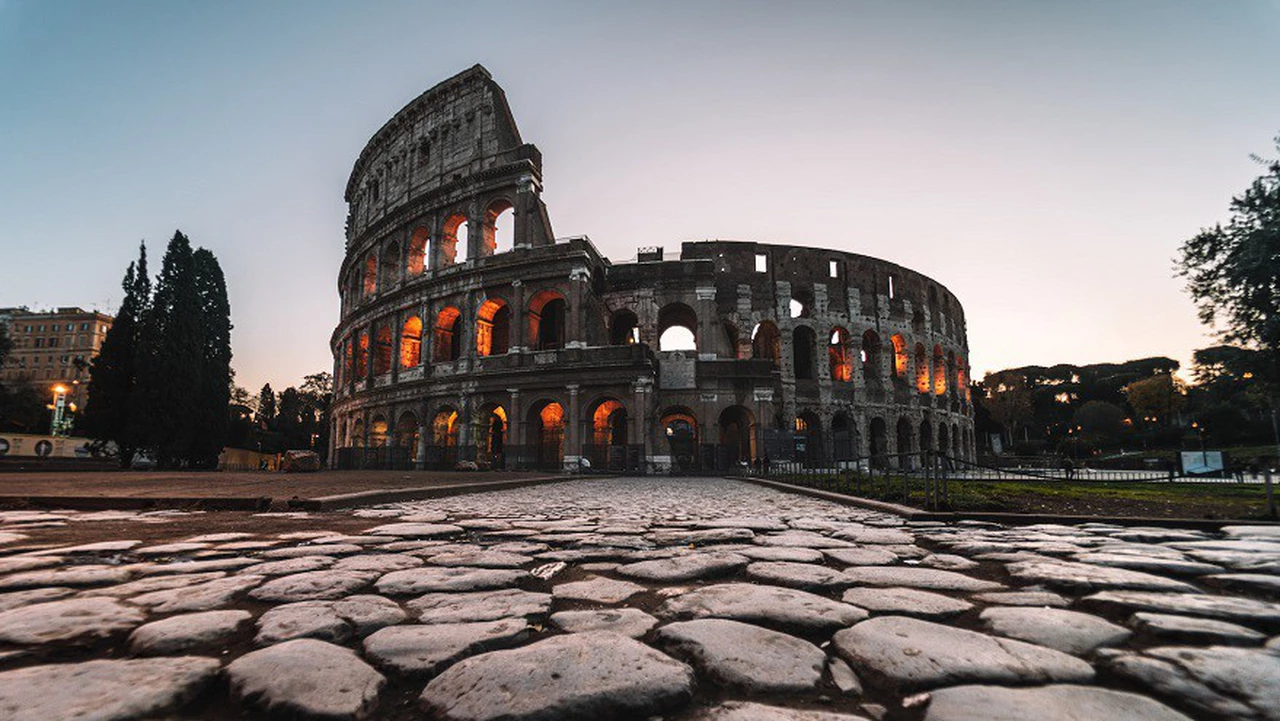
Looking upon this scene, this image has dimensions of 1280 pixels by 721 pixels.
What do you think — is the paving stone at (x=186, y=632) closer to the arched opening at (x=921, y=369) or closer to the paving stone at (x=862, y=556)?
the paving stone at (x=862, y=556)

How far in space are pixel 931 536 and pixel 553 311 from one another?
24120 millimetres

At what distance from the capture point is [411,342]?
87.7ft

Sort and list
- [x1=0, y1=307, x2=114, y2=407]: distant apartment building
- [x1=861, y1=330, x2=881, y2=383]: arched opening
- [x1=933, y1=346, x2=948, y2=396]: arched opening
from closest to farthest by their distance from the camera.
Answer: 1. [x1=861, y1=330, x2=881, y2=383]: arched opening
2. [x1=933, y1=346, x2=948, y2=396]: arched opening
3. [x1=0, y1=307, x2=114, y2=407]: distant apartment building

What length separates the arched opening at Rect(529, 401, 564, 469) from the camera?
21.6 m

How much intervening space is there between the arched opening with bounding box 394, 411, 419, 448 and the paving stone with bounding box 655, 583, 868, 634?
83.2ft

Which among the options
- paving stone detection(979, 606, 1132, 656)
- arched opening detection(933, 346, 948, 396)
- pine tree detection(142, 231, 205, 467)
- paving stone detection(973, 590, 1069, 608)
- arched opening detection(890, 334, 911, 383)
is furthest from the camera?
arched opening detection(933, 346, 948, 396)

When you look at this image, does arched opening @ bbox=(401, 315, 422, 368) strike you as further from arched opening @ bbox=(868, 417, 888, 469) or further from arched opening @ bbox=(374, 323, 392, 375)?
arched opening @ bbox=(868, 417, 888, 469)

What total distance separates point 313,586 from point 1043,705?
206cm

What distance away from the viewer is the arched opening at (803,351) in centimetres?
2994

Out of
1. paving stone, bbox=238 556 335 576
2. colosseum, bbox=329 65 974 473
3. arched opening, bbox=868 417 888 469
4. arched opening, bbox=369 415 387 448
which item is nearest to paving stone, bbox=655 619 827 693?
paving stone, bbox=238 556 335 576

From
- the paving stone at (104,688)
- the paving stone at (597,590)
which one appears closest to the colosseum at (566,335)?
the paving stone at (597,590)

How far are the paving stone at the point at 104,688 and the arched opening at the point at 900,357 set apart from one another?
33242mm

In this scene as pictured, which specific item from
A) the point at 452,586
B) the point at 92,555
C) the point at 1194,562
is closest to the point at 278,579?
the point at 452,586

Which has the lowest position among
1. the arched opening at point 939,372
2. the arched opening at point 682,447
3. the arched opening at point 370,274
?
the arched opening at point 682,447
